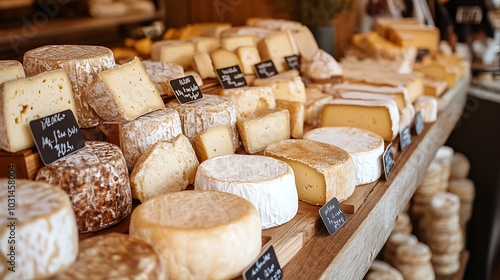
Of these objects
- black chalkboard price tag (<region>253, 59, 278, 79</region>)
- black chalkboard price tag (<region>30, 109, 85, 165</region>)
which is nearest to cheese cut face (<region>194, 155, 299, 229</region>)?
black chalkboard price tag (<region>30, 109, 85, 165</region>)

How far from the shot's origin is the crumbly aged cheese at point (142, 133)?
159cm

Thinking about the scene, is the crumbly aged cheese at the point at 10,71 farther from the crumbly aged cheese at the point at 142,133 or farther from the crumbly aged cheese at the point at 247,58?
the crumbly aged cheese at the point at 247,58

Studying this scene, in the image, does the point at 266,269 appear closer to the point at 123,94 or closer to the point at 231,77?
the point at 123,94

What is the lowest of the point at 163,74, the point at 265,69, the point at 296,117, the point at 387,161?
the point at 387,161

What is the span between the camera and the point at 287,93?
2377 mm

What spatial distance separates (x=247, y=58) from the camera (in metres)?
2.53

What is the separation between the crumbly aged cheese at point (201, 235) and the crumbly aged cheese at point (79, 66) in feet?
1.47

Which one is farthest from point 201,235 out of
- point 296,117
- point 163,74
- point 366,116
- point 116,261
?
point 366,116

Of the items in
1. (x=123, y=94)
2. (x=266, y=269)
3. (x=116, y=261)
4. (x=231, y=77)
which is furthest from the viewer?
(x=231, y=77)

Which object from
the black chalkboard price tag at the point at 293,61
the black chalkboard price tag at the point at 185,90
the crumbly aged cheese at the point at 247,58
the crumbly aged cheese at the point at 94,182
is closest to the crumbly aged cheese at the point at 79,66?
the crumbly aged cheese at the point at 94,182

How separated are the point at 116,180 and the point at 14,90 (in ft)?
1.06

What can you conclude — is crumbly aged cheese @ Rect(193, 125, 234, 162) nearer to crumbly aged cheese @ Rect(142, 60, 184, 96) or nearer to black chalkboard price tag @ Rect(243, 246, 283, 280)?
crumbly aged cheese @ Rect(142, 60, 184, 96)

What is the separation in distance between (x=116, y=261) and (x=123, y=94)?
2.12ft

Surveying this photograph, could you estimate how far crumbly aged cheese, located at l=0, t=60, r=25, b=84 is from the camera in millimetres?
1427
